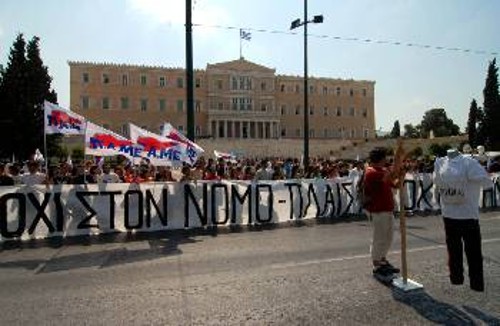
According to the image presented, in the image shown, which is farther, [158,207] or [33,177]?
[33,177]

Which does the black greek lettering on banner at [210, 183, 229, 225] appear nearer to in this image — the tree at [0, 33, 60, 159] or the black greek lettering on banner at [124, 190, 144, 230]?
the black greek lettering on banner at [124, 190, 144, 230]

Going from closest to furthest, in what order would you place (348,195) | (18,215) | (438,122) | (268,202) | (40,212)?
(18,215) → (40,212) → (268,202) → (348,195) → (438,122)

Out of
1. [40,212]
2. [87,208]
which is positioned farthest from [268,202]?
[40,212]

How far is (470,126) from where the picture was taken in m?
87.9

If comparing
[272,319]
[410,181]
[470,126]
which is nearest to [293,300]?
[272,319]

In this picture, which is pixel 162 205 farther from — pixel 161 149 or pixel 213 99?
pixel 213 99

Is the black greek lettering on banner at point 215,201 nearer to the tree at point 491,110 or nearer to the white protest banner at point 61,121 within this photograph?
the white protest banner at point 61,121

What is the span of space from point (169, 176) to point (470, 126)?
7746 cm

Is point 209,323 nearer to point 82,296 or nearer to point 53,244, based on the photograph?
point 82,296

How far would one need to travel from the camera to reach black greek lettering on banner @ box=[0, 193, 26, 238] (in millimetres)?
13086

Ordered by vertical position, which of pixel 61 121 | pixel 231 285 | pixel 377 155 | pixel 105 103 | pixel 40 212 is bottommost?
pixel 231 285

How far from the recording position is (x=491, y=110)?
268ft

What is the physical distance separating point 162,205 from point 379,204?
7.23m

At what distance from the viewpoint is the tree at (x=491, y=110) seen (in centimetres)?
8075
